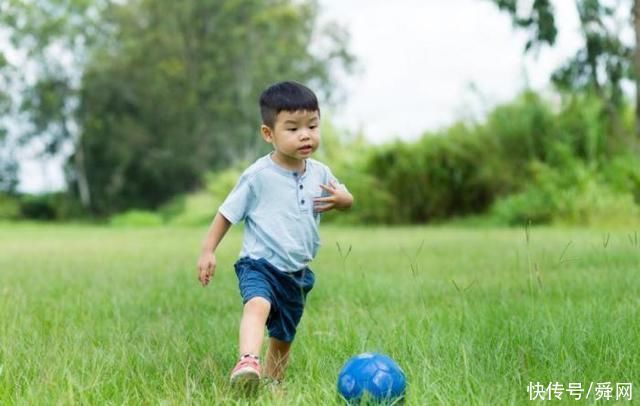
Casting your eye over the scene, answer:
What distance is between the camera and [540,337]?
3.24 metres

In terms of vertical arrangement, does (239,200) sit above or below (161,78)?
below

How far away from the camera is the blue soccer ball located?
243 cm

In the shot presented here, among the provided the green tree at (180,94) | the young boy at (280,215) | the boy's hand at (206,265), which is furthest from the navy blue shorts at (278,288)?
the green tree at (180,94)

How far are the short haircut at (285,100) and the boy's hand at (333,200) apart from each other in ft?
1.15

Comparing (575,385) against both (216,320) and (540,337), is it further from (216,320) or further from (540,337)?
(216,320)

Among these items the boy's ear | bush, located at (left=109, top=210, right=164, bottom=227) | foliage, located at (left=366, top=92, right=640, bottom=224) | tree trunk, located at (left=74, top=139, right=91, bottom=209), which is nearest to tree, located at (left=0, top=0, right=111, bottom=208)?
tree trunk, located at (left=74, top=139, right=91, bottom=209)

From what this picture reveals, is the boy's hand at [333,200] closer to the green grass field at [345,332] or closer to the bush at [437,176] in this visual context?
the green grass field at [345,332]

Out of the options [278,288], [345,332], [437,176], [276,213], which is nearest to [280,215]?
[276,213]

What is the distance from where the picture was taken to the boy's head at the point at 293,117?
3014mm

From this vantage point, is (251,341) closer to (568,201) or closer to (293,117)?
(293,117)

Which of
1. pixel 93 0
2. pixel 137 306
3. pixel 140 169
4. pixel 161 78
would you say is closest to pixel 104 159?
pixel 140 169

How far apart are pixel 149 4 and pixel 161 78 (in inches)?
164

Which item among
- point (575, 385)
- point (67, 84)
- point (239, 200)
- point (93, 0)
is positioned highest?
point (93, 0)

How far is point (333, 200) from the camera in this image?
319 cm
